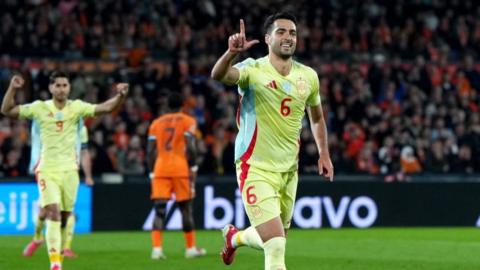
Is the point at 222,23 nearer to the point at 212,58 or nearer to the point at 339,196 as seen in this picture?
the point at 212,58

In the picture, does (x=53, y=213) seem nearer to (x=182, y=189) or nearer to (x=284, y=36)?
(x=182, y=189)

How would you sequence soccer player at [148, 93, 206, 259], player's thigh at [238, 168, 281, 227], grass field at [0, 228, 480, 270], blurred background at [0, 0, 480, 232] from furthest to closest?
blurred background at [0, 0, 480, 232] → soccer player at [148, 93, 206, 259] → grass field at [0, 228, 480, 270] → player's thigh at [238, 168, 281, 227]

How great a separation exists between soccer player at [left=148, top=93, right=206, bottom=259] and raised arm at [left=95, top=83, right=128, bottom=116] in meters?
2.46

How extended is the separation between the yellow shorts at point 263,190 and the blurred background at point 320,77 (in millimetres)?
9892

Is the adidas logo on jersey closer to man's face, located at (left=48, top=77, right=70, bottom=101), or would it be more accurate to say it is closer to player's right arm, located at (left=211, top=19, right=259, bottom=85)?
player's right arm, located at (left=211, top=19, right=259, bottom=85)

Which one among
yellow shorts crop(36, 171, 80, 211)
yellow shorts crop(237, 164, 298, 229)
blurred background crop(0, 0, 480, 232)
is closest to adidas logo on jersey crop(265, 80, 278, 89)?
yellow shorts crop(237, 164, 298, 229)

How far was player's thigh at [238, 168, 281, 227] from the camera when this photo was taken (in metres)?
8.80

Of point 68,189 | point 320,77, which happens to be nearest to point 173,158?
point 68,189

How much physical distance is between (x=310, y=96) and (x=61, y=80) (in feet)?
13.1

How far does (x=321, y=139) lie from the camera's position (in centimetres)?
960

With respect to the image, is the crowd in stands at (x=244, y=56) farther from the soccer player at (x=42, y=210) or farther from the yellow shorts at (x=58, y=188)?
the yellow shorts at (x=58, y=188)

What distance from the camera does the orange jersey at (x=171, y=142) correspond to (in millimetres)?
14594

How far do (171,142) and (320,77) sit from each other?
33.3 feet

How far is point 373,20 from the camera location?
92.1 ft
